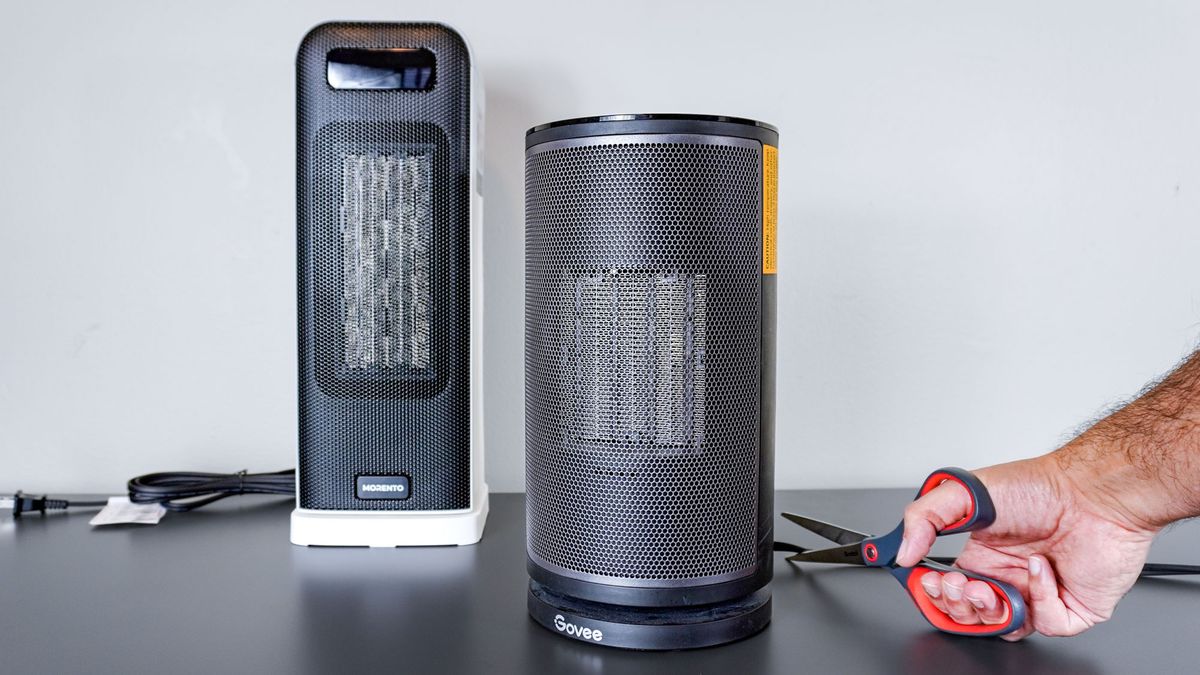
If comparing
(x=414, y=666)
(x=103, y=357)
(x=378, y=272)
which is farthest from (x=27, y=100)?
(x=414, y=666)

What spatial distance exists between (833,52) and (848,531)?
512 millimetres

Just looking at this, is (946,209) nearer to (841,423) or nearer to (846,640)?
(841,423)

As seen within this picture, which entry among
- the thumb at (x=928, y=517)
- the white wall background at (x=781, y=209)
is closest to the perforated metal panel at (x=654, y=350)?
the thumb at (x=928, y=517)

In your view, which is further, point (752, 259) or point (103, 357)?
point (103, 357)

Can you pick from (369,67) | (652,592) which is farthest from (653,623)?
(369,67)

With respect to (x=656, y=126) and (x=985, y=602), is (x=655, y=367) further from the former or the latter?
(x=985, y=602)

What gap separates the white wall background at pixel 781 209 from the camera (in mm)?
957

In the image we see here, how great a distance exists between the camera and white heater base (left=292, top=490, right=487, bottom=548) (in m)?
0.80

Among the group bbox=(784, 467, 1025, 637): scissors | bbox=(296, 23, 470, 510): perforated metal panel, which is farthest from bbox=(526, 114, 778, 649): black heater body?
bbox=(296, 23, 470, 510): perforated metal panel

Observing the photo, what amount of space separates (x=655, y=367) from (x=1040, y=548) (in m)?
0.32

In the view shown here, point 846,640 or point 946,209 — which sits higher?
point 946,209

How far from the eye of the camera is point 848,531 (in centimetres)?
75

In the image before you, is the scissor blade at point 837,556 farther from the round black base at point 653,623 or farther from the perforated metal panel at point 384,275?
the perforated metal panel at point 384,275

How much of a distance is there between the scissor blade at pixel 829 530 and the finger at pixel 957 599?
120 millimetres
